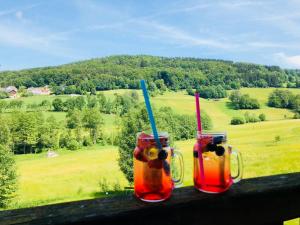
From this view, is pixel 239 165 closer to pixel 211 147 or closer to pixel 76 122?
pixel 211 147

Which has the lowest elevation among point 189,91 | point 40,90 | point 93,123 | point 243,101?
point 93,123

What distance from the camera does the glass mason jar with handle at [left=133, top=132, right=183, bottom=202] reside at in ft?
2.76

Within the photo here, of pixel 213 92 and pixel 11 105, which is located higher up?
pixel 213 92

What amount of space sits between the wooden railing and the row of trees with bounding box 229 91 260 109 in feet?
166

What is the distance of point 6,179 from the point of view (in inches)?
1108

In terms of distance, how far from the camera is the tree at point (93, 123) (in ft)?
150

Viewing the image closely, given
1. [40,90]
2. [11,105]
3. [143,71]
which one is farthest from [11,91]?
[143,71]

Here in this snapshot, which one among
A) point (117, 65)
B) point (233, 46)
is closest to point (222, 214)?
point (117, 65)

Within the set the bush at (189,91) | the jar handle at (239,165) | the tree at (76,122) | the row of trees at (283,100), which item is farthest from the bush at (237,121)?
the jar handle at (239,165)

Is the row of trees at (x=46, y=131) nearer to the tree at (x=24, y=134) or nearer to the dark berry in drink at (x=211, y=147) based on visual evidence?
the tree at (x=24, y=134)

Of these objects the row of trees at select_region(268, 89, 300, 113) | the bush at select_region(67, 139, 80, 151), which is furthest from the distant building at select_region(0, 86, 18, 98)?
the row of trees at select_region(268, 89, 300, 113)

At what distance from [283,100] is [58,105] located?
1270 inches

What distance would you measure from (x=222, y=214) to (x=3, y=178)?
29739 mm

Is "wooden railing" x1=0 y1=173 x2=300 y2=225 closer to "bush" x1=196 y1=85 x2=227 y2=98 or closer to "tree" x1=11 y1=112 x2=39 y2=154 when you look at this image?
"tree" x1=11 y1=112 x2=39 y2=154
